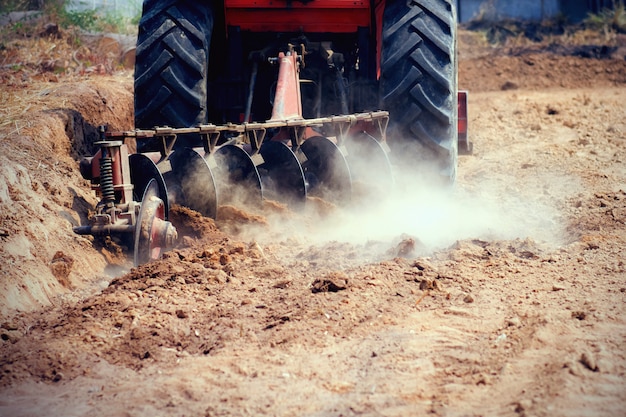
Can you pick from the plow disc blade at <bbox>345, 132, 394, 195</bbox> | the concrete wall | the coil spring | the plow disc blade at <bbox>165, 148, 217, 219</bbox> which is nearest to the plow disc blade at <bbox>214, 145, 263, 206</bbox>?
the plow disc blade at <bbox>165, 148, 217, 219</bbox>

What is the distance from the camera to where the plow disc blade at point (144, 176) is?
209 inches

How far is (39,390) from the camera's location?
326 centimetres

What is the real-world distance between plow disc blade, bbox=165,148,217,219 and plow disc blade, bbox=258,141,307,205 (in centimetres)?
64

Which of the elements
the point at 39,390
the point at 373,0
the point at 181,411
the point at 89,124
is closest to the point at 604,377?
the point at 181,411

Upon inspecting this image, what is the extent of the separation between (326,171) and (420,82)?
1037 mm

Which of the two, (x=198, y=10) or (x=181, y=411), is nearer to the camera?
(x=181, y=411)

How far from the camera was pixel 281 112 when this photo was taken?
6078mm

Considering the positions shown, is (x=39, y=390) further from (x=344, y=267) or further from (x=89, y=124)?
(x=89, y=124)

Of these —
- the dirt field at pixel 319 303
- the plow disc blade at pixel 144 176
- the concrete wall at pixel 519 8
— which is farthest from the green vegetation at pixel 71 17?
the concrete wall at pixel 519 8

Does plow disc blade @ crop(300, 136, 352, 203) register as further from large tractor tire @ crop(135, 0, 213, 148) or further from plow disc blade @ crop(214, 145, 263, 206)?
large tractor tire @ crop(135, 0, 213, 148)

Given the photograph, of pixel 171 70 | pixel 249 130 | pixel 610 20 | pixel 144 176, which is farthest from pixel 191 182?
pixel 610 20

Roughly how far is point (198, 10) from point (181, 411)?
415 cm

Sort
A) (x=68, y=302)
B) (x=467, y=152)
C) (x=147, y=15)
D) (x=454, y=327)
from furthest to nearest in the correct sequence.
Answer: (x=467, y=152) → (x=147, y=15) → (x=68, y=302) → (x=454, y=327)

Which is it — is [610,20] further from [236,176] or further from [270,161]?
[236,176]
